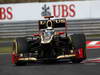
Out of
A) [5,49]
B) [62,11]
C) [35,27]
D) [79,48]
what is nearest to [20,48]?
[79,48]

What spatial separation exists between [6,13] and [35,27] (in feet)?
5.66

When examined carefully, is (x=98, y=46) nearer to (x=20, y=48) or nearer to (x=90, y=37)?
(x=90, y=37)

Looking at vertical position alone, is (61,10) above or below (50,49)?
above

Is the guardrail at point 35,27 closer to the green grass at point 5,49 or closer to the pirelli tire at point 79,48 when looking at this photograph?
the green grass at point 5,49

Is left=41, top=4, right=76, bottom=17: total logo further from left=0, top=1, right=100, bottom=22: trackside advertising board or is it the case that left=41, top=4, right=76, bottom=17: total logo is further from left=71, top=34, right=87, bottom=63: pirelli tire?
left=71, top=34, right=87, bottom=63: pirelli tire

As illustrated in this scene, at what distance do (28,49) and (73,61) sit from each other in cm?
122

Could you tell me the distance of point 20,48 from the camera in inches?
435

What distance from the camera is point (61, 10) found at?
2020 centimetres

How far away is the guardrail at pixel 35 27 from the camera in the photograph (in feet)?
63.8

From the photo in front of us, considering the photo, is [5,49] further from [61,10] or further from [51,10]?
[61,10]

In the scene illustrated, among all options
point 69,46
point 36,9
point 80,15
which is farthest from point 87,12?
point 69,46

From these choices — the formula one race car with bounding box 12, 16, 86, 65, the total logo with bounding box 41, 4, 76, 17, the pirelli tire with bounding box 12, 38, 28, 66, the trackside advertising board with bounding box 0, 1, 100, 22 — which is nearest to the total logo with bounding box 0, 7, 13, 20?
the trackside advertising board with bounding box 0, 1, 100, 22

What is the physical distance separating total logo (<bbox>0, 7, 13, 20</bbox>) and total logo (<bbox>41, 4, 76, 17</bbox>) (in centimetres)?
154

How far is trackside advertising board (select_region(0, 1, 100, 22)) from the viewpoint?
65.0 ft
